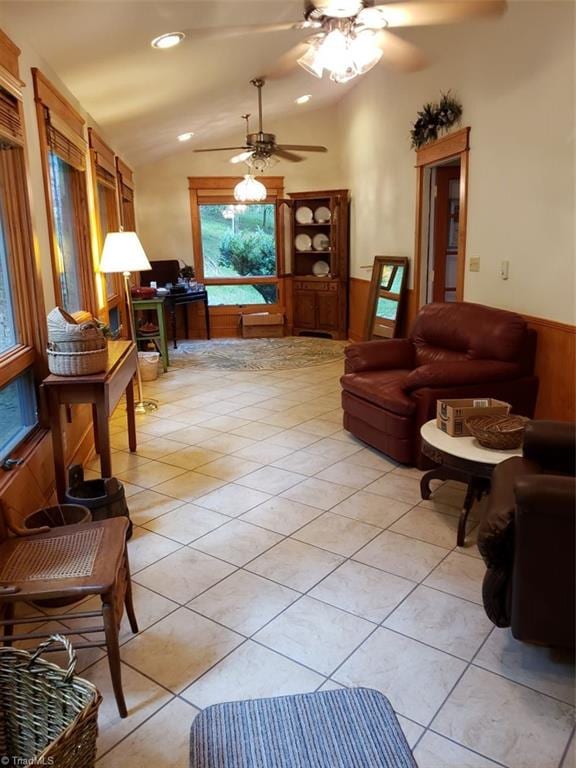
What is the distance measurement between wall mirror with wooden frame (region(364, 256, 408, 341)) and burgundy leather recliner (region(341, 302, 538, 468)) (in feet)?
5.87

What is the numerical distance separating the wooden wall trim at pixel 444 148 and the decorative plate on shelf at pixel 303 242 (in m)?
3.10

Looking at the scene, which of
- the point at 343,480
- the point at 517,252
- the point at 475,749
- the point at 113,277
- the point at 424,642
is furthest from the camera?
the point at 113,277

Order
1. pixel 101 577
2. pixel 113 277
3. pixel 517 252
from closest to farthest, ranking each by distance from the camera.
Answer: pixel 101 577 → pixel 517 252 → pixel 113 277

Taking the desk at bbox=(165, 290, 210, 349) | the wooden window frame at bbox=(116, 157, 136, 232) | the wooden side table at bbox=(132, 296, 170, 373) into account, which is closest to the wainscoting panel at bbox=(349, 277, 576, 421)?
the wooden side table at bbox=(132, 296, 170, 373)

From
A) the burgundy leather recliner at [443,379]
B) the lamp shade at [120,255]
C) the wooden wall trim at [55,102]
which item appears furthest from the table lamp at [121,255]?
the burgundy leather recliner at [443,379]

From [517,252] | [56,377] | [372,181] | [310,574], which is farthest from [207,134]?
[310,574]

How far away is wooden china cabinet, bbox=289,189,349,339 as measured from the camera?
25.7 ft

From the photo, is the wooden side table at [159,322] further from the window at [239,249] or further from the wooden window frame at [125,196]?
the window at [239,249]

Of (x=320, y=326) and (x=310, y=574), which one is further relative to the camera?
(x=320, y=326)

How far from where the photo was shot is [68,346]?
2.79 meters

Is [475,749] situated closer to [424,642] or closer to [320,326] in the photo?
[424,642]

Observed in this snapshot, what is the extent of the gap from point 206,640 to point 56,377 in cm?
145

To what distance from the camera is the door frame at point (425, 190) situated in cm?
448

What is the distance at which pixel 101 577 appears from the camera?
175 cm
